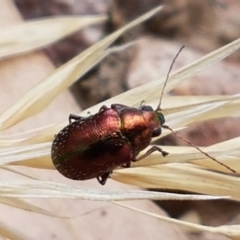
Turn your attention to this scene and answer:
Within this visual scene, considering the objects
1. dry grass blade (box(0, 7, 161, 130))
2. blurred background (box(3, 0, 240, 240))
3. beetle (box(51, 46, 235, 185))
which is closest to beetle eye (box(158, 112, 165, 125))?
beetle (box(51, 46, 235, 185))

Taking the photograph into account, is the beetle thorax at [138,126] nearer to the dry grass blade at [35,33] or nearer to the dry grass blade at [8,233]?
the dry grass blade at [8,233]

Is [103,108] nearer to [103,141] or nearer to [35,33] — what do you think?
[103,141]

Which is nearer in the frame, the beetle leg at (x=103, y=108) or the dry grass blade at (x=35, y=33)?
the beetle leg at (x=103, y=108)

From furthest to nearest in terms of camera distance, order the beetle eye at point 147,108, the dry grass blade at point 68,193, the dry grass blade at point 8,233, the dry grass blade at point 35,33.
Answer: the dry grass blade at point 35,33 < the beetle eye at point 147,108 < the dry grass blade at point 8,233 < the dry grass blade at point 68,193

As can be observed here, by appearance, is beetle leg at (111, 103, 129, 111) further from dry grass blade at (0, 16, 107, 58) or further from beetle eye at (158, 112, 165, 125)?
dry grass blade at (0, 16, 107, 58)

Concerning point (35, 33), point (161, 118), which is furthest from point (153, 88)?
point (35, 33)

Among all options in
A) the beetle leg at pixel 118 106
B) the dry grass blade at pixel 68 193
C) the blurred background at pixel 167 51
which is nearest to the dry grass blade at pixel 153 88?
the beetle leg at pixel 118 106

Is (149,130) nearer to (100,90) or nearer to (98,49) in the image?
(98,49)
